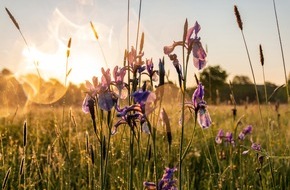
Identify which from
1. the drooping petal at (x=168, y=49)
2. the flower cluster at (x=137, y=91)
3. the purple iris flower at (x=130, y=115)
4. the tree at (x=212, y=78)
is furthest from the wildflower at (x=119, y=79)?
the tree at (x=212, y=78)

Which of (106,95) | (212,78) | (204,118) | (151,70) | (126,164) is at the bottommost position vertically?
(126,164)

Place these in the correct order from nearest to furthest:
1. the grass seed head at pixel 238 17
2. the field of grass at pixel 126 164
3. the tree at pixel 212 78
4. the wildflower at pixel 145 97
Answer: the wildflower at pixel 145 97 → the field of grass at pixel 126 164 → the grass seed head at pixel 238 17 → the tree at pixel 212 78

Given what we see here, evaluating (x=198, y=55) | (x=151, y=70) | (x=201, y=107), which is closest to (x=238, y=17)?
(x=151, y=70)

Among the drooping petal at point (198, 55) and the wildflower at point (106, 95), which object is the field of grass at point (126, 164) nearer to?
the wildflower at point (106, 95)

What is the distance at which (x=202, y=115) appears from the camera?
161cm

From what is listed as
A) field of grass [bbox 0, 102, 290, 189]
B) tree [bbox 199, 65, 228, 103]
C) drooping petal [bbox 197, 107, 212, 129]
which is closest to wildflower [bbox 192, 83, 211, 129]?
drooping petal [bbox 197, 107, 212, 129]

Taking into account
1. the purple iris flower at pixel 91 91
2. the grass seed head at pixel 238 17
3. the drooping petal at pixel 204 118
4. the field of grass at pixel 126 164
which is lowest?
the field of grass at pixel 126 164

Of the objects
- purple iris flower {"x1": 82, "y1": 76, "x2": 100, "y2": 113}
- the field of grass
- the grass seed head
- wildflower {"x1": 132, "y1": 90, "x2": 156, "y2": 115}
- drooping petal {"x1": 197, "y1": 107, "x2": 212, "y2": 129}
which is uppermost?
the grass seed head

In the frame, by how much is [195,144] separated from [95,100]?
341 cm

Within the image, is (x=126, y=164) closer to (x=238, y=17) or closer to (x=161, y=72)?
(x=238, y=17)

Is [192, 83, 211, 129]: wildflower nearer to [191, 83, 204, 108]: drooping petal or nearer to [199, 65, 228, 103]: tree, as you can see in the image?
[191, 83, 204, 108]: drooping petal

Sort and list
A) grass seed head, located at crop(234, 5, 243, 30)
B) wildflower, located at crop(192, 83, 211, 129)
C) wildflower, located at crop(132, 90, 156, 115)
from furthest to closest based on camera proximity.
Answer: grass seed head, located at crop(234, 5, 243, 30) < wildflower, located at crop(192, 83, 211, 129) < wildflower, located at crop(132, 90, 156, 115)

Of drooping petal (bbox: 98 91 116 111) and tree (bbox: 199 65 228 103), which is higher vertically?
tree (bbox: 199 65 228 103)

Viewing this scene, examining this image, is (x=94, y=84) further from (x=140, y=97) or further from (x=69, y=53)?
(x=69, y=53)
